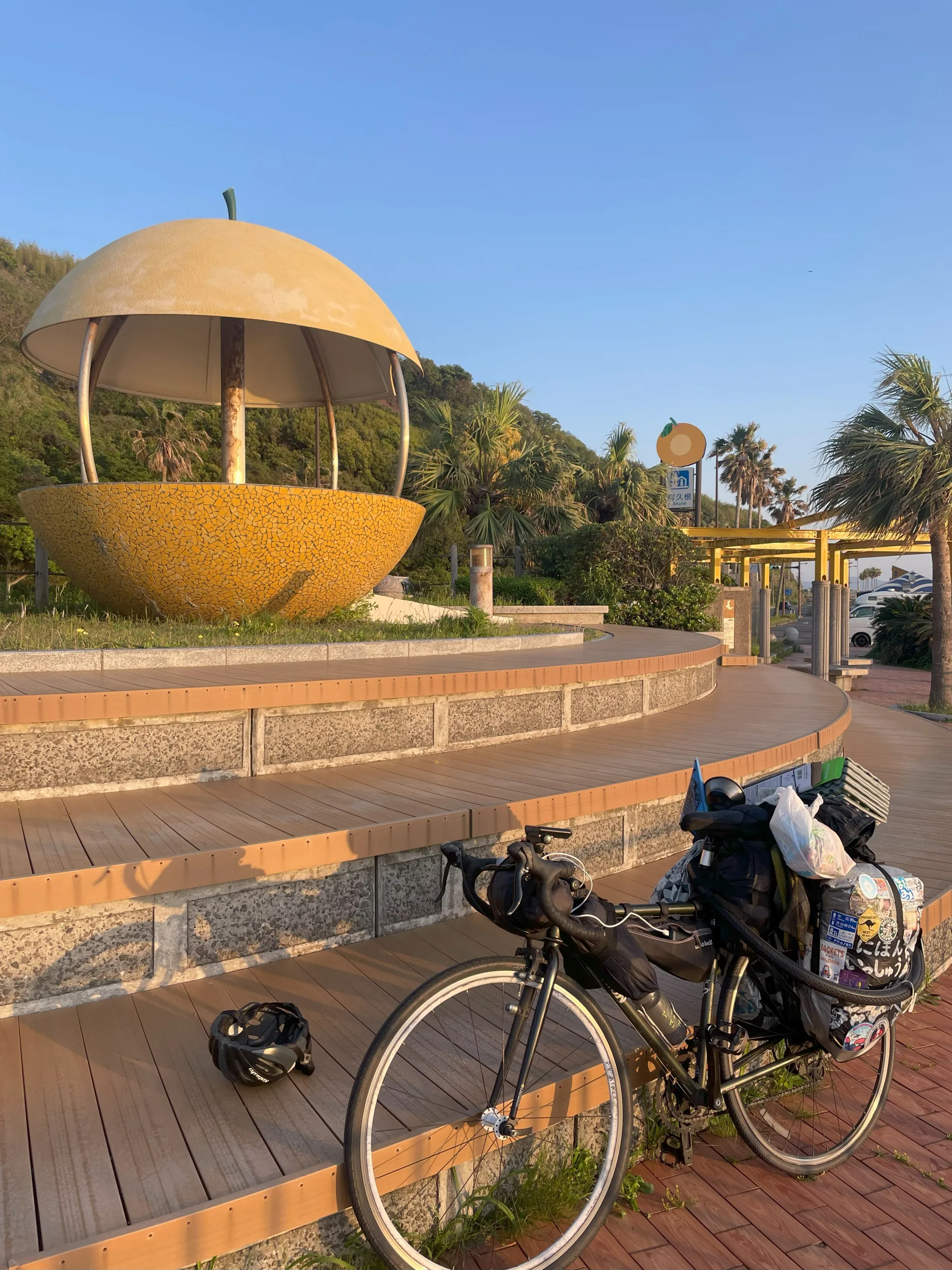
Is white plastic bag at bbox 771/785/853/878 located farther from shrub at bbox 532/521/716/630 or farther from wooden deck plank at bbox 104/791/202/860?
shrub at bbox 532/521/716/630

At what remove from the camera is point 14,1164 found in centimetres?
201

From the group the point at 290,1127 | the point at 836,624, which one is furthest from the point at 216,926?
the point at 836,624

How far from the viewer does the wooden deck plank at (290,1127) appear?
2045 mm

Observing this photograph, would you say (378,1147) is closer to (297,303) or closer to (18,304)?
(297,303)

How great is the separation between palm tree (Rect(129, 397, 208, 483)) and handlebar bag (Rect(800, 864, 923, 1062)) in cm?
3254

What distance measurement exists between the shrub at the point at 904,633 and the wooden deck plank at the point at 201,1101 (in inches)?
1161

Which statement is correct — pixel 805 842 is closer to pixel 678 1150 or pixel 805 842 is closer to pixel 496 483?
pixel 678 1150

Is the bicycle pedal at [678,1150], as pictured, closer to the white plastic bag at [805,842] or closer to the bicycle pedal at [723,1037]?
the bicycle pedal at [723,1037]

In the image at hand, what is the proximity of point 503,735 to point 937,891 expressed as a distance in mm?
2636

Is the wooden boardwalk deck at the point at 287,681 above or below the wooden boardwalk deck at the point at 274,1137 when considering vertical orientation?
above

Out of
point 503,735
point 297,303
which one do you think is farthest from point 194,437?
point 503,735

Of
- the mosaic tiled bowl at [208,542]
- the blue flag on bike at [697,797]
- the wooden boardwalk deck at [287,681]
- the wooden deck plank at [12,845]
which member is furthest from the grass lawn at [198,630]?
the blue flag on bike at [697,797]

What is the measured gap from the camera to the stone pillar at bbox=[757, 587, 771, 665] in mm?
18562

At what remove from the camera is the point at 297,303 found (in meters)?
7.01
